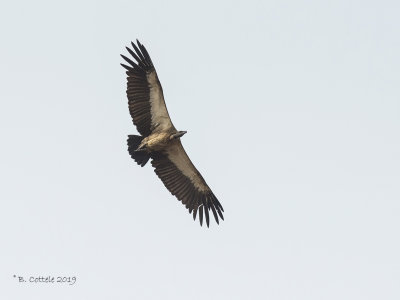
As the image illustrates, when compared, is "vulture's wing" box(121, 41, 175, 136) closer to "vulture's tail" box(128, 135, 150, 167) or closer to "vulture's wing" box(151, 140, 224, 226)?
"vulture's tail" box(128, 135, 150, 167)

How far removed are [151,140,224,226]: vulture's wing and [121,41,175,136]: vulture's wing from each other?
5.24 ft

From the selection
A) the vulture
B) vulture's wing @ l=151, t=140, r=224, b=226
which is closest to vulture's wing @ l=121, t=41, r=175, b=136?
the vulture

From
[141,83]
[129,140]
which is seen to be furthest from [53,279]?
[141,83]

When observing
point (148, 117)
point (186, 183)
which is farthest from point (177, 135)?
point (186, 183)

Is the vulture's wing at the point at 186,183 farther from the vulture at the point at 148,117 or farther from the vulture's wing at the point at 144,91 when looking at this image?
the vulture's wing at the point at 144,91

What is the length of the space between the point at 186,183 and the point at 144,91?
3.44m

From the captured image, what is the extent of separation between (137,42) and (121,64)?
2.58 feet

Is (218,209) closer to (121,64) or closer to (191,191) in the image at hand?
(191,191)

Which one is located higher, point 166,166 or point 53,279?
point 166,166

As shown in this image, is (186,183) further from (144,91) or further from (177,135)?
(144,91)

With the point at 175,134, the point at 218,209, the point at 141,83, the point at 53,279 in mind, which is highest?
the point at 141,83

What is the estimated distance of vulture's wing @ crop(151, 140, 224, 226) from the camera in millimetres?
22422

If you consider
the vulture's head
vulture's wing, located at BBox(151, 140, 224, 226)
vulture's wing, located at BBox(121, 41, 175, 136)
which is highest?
vulture's wing, located at BBox(121, 41, 175, 136)

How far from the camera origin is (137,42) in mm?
21281
